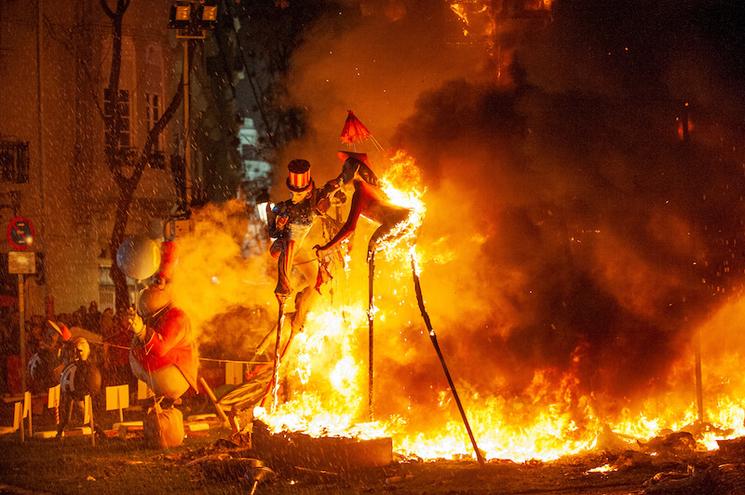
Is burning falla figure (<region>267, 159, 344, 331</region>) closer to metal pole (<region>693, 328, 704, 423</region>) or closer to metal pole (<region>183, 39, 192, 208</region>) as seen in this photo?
metal pole (<region>693, 328, 704, 423</region>)

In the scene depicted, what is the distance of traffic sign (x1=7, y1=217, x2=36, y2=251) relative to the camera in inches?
653

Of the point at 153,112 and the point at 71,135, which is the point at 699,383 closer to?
the point at 71,135

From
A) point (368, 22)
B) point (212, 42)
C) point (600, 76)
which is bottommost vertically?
point (600, 76)

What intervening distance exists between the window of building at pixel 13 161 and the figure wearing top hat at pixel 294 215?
14.6 meters

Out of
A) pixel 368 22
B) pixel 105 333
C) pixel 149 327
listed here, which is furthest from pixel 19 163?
pixel 149 327

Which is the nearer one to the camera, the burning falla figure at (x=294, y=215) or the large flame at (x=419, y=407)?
the burning falla figure at (x=294, y=215)

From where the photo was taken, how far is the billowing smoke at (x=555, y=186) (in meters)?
12.7

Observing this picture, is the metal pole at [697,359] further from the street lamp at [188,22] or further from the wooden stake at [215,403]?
the street lamp at [188,22]

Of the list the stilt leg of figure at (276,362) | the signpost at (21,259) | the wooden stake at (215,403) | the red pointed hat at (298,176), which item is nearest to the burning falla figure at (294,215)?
the red pointed hat at (298,176)

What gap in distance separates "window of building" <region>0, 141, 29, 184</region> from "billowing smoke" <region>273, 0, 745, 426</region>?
10.7m

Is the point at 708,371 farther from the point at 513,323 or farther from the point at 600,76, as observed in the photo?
the point at 600,76

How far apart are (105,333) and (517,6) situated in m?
9.55

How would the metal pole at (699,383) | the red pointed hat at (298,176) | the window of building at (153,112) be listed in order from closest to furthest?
the red pointed hat at (298,176), the metal pole at (699,383), the window of building at (153,112)

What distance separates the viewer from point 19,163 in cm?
2345
